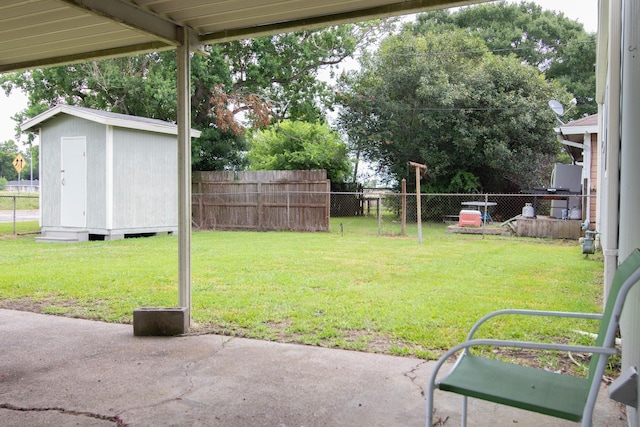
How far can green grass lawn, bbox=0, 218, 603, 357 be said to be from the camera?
14.9ft

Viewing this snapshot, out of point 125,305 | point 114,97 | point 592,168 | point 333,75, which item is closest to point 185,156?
point 125,305

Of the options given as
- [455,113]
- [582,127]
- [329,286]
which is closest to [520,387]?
[329,286]

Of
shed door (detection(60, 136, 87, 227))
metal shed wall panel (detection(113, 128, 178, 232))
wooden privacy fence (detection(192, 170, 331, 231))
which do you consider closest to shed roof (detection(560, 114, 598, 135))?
wooden privacy fence (detection(192, 170, 331, 231))

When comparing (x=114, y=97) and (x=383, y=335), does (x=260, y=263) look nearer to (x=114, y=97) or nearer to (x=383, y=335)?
(x=383, y=335)

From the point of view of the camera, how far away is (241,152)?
18.5 m

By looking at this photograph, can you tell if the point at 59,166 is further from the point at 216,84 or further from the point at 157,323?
the point at 157,323

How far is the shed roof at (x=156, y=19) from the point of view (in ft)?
12.9

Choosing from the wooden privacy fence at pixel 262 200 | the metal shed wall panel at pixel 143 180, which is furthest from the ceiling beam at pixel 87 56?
the wooden privacy fence at pixel 262 200

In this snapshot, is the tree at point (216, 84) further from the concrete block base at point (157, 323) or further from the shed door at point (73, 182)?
the concrete block base at point (157, 323)

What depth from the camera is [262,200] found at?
14820mm

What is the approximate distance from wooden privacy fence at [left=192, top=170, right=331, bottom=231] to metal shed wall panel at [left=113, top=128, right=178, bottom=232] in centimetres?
197

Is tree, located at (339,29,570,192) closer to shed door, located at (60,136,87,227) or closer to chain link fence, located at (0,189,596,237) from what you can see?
chain link fence, located at (0,189,596,237)

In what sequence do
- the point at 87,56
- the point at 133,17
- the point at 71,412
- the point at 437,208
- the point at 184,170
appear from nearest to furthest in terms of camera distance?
the point at 71,412 → the point at 133,17 → the point at 184,170 → the point at 87,56 → the point at 437,208

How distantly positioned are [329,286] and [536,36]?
27640 mm
